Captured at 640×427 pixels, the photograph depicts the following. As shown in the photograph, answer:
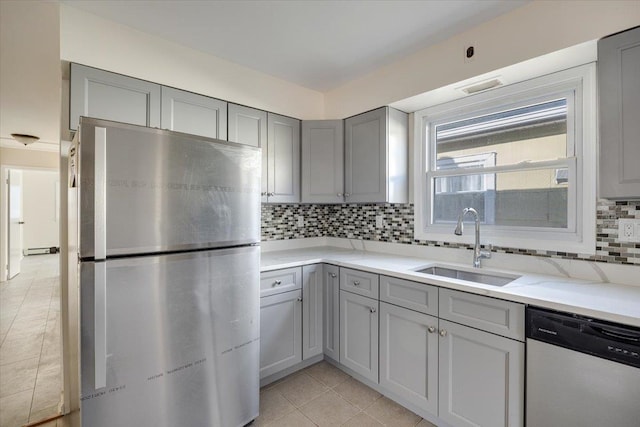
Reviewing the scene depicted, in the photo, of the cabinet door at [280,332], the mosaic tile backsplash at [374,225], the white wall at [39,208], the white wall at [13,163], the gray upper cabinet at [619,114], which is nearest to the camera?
the gray upper cabinet at [619,114]

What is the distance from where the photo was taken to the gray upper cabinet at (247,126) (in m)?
2.30

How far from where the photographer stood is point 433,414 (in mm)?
1723

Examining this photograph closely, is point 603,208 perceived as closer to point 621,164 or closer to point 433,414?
point 621,164

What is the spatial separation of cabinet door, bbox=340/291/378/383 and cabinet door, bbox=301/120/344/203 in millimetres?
915

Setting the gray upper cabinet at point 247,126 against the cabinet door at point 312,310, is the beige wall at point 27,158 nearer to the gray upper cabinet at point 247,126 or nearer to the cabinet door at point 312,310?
the gray upper cabinet at point 247,126

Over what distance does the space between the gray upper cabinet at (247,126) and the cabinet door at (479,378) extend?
186cm

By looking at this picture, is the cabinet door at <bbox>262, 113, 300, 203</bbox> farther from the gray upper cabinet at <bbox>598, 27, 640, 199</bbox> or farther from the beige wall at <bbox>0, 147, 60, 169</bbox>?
the beige wall at <bbox>0, 147, 60, 169</bbox>

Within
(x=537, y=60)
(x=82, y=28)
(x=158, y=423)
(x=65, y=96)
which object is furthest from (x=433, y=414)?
(x=82, y=28)

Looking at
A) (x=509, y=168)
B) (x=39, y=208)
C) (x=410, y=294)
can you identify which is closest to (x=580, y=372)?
(x=410, y=294)

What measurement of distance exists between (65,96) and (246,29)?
3.76 feet

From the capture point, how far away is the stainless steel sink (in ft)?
6.16

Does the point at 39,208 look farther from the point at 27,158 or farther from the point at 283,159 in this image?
the point at 283,159

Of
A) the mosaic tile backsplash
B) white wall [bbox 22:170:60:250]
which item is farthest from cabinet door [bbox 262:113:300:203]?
white wall [bbox 22:170:60:250]

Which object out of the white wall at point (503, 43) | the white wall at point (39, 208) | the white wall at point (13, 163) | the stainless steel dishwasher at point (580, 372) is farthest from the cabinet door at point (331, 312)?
the white wall at point (39, 208)
